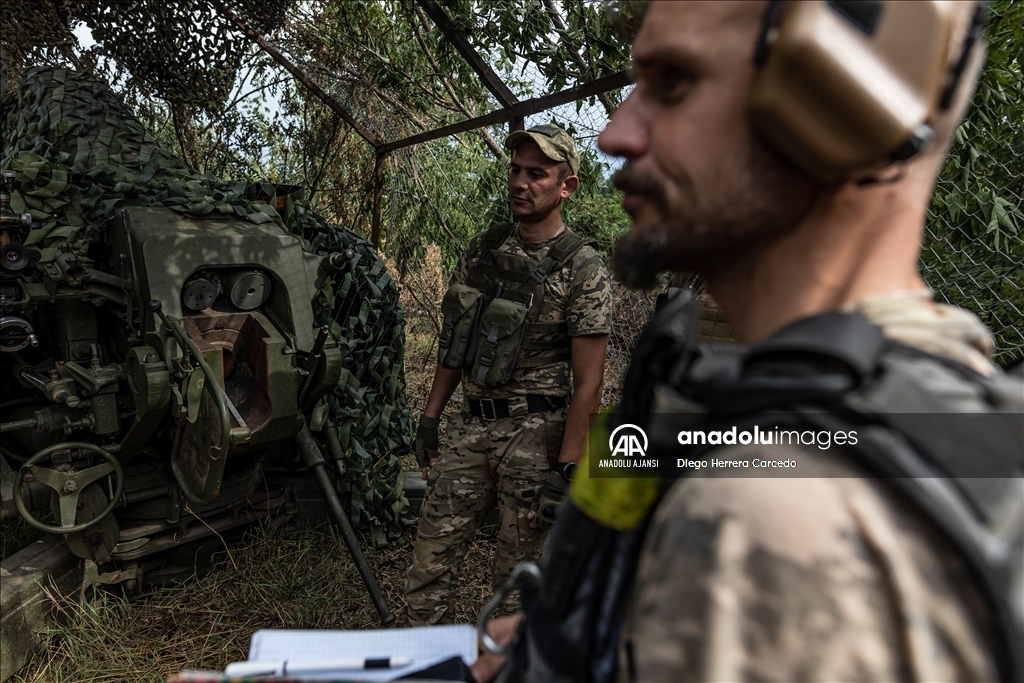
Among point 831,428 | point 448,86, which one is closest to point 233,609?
point 831,428

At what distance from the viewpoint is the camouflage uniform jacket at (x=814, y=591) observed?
22.7 inches

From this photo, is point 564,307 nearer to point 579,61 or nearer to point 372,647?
point 579,61

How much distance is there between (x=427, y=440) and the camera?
3.29m

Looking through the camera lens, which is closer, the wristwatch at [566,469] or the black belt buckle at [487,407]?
the wristwatch at [566,469]

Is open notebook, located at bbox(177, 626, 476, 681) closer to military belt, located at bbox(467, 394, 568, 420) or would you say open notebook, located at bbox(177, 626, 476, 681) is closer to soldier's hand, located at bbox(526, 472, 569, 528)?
soldier's hand, located at bbox(526, 472, 569, 528)

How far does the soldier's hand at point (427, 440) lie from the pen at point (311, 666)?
2096 millimetres

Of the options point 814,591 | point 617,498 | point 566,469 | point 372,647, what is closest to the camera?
point 814,591

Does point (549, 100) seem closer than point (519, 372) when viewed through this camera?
No

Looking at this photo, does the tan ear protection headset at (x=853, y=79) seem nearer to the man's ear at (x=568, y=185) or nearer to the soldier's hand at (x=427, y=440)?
the man's ear at (x=568, y=185)

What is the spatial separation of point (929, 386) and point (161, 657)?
142 inches

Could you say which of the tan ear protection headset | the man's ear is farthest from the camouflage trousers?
the tan ear protection headset

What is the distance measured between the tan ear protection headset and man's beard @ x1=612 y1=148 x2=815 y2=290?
6 cm

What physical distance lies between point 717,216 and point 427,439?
102 inches

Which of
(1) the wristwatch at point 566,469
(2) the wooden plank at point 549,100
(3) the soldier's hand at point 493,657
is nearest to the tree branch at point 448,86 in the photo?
(2) the wooden plank at point 549,100
